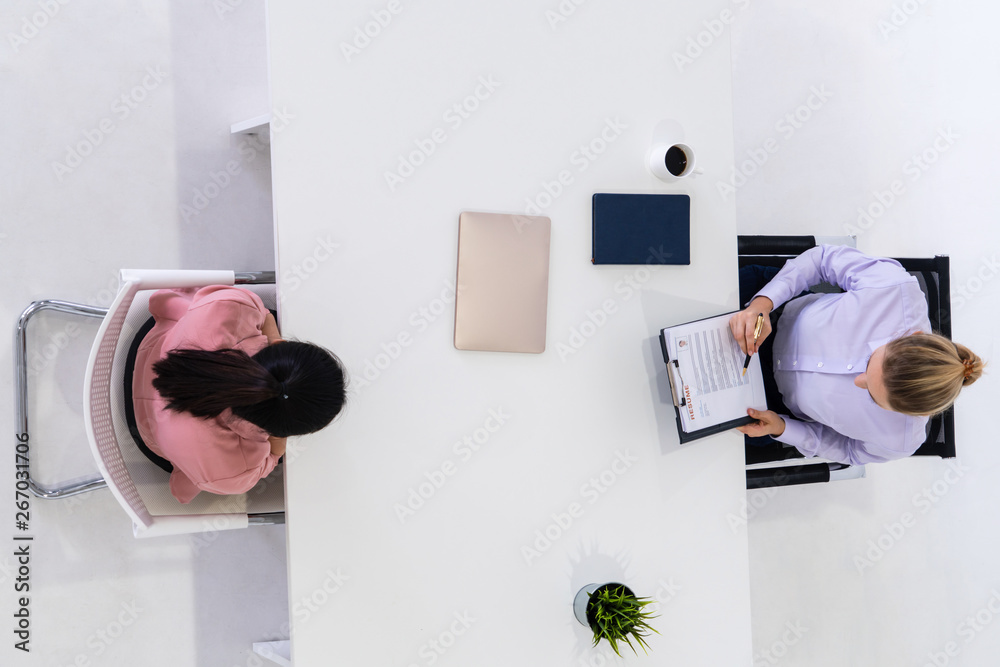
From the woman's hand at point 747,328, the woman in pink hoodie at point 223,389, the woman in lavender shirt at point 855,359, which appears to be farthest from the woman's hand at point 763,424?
the woman in pink hoodie at point 223,389

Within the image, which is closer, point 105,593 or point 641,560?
point 641,560

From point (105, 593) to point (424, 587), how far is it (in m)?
1.20

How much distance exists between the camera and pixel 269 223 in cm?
210

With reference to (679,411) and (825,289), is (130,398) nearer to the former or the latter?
(679,411)

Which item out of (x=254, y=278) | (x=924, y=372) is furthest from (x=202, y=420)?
(x=924, y=372)

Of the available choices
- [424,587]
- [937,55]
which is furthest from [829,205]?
[424,587]

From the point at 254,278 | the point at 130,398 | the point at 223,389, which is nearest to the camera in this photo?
the point at 223,389

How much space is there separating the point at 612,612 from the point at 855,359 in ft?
2.62

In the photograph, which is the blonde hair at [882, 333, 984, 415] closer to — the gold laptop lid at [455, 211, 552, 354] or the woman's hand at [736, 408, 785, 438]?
the woman's hand at [736, 408, 785, 438]

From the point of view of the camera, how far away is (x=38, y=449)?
1.88 metres

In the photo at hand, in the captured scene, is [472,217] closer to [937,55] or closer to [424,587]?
[424,587]

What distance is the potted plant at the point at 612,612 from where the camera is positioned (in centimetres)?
134

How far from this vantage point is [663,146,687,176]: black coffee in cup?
147 centimetres

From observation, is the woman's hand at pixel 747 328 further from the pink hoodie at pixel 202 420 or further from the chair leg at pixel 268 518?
the chair leg at pixel 268 518
